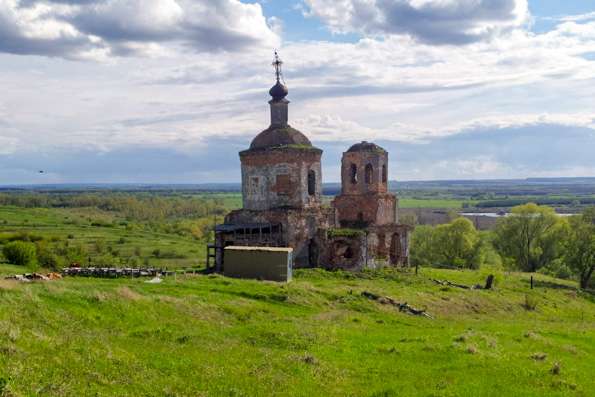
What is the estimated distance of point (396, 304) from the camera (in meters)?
26.4

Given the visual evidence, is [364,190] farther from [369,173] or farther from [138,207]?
[138,207]

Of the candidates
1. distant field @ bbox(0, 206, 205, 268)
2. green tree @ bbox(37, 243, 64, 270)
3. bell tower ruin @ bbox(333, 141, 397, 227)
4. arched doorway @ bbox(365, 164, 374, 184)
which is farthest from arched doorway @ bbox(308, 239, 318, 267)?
green tree @ bbox(37, 243, 64, 270)

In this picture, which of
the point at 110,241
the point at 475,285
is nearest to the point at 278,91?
the point at 475,285

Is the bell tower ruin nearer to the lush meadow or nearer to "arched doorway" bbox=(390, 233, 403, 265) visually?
"arched doorway" bbox=(390, 233, 403, 265)

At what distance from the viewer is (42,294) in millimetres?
17781

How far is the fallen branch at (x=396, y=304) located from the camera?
25.7 meters

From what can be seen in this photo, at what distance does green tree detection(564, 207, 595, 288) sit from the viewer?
1831 inches

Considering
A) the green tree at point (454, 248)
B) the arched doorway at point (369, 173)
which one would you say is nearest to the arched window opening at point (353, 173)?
the arched doorway at point (369, 173)

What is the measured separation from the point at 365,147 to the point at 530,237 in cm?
2322

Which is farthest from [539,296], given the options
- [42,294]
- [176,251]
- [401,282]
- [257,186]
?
[176,251]

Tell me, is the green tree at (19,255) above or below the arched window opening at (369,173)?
below

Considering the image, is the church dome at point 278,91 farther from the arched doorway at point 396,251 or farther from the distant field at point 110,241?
the distant field at point 110,241

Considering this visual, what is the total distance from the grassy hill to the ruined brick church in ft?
28.3

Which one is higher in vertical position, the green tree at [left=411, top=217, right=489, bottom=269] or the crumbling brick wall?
the crumbling brick wall
